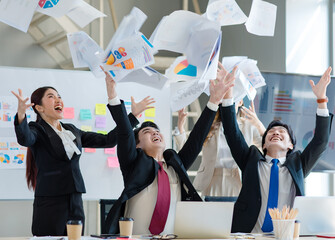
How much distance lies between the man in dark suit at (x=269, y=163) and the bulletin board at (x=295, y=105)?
116cm

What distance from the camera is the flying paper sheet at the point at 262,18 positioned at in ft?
11.1

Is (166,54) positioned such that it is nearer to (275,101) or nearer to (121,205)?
(275,101)

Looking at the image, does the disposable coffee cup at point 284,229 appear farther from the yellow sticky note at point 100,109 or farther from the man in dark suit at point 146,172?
the yellow sticky note at point 100,109

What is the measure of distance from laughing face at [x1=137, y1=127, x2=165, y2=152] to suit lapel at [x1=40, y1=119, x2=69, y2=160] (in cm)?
43

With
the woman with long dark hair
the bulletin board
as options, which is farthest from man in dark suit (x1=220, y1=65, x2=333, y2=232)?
the bulletin board

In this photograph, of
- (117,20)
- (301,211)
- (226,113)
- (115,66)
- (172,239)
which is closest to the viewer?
(172,239)

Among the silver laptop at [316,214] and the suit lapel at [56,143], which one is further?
the suit lapel at [56,143]

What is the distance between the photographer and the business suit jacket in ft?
9.79

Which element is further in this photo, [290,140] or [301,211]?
[290,140]

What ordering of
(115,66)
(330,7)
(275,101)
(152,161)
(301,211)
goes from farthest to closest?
(330,7)
(275,101)
(152,161)
(115,66)
(301,211)

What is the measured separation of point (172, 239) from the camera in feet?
7.25

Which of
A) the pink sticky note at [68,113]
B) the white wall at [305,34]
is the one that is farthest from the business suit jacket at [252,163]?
the white wall at [305,34]

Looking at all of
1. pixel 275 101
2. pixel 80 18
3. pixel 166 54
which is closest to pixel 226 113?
pixel 80 18

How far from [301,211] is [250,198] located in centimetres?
65
